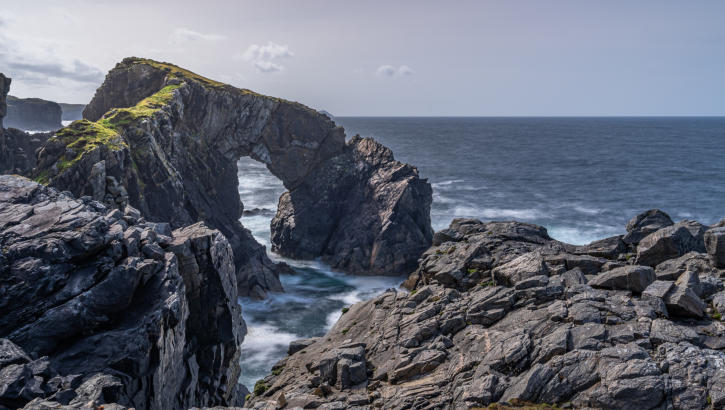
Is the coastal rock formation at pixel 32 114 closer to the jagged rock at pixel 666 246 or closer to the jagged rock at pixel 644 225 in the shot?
the jagged rock at pixel 644 225

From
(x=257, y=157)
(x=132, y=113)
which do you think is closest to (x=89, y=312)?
(x=132, y=113)

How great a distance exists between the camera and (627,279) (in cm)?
2236

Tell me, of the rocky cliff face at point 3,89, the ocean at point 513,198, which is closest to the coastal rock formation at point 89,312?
the ocean at point 513,198

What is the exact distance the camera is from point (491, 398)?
1769 cm

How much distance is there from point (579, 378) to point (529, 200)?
95452 millimetres

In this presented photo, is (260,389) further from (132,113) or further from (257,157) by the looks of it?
(257,157)

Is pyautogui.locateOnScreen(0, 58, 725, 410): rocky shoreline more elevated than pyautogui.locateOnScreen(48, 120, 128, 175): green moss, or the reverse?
pyautogui.locateOnScreen(48, 120, 128, 175): green moss

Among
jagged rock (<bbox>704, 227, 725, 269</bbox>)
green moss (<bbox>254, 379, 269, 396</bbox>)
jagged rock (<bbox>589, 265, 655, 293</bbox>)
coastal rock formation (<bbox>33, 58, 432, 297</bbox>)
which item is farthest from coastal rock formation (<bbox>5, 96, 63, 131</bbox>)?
jagged rock (<bbox>704, 227, 725, 269</bbox>)

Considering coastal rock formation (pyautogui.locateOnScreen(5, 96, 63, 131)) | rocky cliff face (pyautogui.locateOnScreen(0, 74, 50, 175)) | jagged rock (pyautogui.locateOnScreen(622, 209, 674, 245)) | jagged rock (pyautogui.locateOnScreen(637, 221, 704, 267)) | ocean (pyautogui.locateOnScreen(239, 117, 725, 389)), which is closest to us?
jagged rock (pyautogui.locateOnScreen(637, 221, 704, 267))

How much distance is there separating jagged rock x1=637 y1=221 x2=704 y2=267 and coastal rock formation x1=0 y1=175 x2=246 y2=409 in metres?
27.8

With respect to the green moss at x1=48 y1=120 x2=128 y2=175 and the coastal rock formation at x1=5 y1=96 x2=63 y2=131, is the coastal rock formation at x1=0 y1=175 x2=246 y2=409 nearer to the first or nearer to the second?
the green moss at x1=48 y1=120 x2=128 y2=175

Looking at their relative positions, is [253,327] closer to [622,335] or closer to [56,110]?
Result: [622,335]

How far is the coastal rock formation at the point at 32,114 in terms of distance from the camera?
17250 cm

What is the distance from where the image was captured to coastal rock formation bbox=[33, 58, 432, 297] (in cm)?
5216
